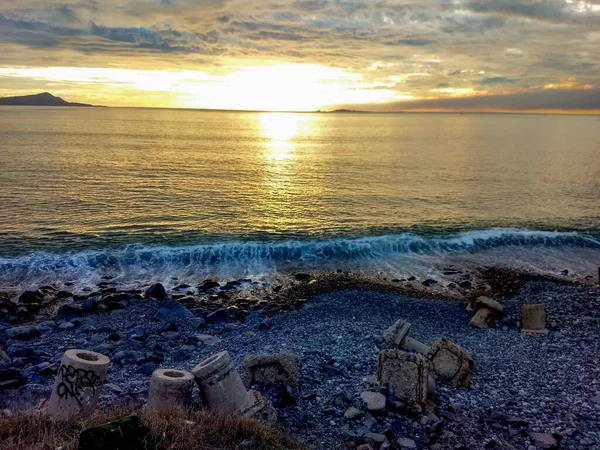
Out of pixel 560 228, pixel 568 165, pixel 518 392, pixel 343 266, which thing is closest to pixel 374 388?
pixel 518 392

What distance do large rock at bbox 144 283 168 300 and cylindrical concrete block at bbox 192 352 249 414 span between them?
1175 cm

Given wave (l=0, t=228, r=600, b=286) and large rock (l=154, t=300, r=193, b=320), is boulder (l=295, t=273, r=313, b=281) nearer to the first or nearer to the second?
wave (l=0, t=228, r=600, b=286)

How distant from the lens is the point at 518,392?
38.7ft

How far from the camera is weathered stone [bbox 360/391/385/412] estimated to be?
416 inches

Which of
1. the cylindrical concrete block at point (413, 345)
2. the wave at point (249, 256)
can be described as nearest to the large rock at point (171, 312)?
the wave at point (249, 256)

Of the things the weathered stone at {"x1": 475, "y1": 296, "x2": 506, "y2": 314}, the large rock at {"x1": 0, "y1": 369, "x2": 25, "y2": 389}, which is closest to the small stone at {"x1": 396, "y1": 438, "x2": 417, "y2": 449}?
the large rock at {"x1": 0, "y1": 369, "x2": 25, "y2": 389}

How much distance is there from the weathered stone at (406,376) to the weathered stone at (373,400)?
358 millimetres

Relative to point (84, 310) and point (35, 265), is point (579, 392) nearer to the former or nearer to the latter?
point (84, 310)

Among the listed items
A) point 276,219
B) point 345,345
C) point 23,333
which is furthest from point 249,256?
point 345,345

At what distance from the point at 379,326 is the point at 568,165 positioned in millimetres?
60411

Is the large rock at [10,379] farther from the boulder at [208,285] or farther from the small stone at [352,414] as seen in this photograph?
the boulder at [208,285]

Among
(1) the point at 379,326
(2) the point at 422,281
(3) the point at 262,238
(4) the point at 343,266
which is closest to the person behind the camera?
(1) the point at 379,326

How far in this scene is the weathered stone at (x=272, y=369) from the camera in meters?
11.4

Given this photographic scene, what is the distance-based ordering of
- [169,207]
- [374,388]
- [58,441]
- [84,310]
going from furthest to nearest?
[169,207] < [84,310] < [374,388] < [58,441]
